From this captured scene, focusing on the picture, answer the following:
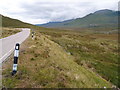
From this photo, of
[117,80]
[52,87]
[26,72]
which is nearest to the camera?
[52,87]

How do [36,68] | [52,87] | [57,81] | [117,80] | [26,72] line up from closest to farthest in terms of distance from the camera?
[52,87]
[57,81]
[26,72]
[36,68]
[117,80]

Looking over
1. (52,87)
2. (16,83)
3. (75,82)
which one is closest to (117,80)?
(75,82)

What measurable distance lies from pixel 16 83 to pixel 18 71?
50.9 inches

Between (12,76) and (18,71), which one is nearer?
(12,76)

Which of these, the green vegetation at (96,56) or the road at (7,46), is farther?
the green vegetation at (96,56)

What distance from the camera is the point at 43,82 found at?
→ 6301 millimetres

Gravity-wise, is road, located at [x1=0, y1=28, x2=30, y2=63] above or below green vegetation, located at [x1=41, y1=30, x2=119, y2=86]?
above

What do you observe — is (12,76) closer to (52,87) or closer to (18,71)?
(18,71)

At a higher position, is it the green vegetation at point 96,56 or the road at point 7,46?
the road at point 7,46

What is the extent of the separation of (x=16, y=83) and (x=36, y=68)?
2032mm

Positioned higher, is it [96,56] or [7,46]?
[7,46]

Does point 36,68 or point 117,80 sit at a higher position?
point 36,68

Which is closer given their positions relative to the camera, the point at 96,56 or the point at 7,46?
the point at 7,46

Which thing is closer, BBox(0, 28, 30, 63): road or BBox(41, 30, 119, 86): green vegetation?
BBox(0, 28, 30, 63): road
